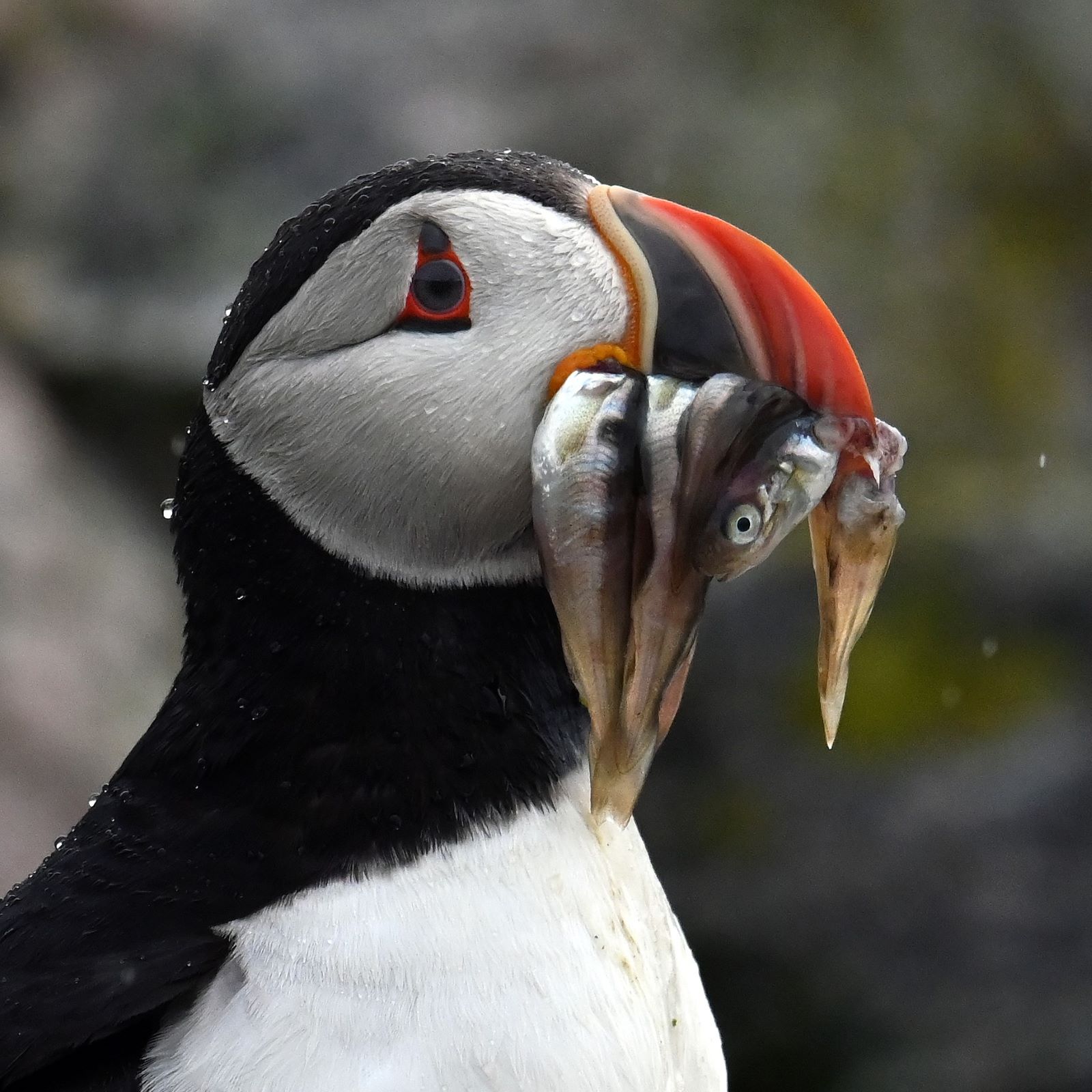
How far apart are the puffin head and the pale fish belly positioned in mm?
372

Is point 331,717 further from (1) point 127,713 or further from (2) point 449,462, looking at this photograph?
(1) point 127,713

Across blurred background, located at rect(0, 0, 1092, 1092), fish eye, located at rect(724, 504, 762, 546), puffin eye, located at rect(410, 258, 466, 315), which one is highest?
puffin eye, located at rect(410, 258, 466, 315)

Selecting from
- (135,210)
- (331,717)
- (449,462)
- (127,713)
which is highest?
(449,462)

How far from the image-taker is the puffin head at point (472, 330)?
5.30 ft

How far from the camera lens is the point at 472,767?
68.8 inches

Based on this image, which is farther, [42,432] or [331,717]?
[42,432]

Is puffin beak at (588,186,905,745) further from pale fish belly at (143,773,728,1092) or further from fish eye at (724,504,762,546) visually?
pale fish belly at (143,773,728,1092)

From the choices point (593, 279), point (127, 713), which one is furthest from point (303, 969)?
A: point (127, 713)

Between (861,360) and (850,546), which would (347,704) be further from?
(861,360)

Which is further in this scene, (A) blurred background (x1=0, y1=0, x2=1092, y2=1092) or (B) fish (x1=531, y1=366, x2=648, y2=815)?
(A) blurred background (x1=0, y1=0, x2=1092, y2=1092)

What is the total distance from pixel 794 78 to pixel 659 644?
4960mm

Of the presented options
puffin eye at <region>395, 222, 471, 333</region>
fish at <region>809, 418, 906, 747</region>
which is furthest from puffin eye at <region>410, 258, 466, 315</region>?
fish at <region>809, 418, 906, 747</region>

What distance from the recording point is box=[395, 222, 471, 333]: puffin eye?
165 centimetres

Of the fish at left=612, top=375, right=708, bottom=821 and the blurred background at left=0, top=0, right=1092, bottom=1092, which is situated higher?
the fish at left=612, top=375, right=708, bottom=821
